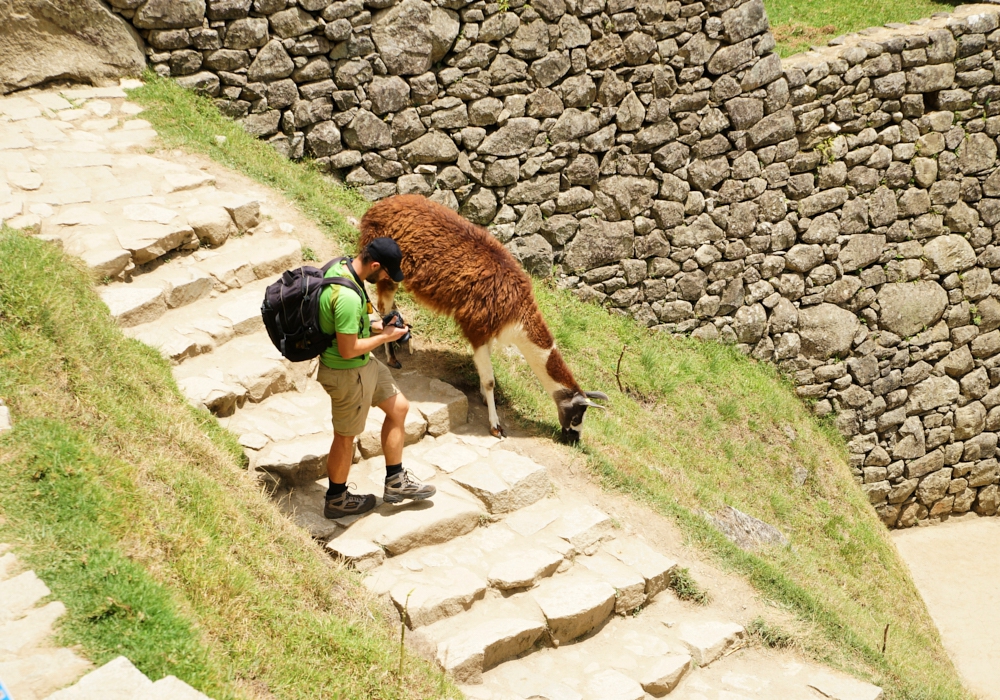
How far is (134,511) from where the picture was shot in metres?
3.57

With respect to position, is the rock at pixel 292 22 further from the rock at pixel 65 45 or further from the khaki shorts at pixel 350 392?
the khaki shorts at pixel 350 392

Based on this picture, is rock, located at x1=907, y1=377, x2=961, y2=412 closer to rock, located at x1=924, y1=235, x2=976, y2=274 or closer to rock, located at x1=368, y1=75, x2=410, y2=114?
rock, located at x1=924, y1=235, x2=976, y2=274

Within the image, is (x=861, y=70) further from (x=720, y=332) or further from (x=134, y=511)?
(x=134, y=511)

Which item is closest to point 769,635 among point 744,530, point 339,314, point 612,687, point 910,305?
point 612,687

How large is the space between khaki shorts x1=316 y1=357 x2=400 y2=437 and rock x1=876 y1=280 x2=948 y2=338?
7.32m

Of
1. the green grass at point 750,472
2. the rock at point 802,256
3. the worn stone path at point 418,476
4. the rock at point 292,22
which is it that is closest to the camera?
the worn stone path at point 418,476

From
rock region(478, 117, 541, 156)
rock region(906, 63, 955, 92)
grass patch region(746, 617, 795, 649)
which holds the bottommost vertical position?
grass patch region(746, 617, 795, 649)

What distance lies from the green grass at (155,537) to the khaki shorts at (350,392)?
572 millimetres

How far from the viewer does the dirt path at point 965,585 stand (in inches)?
317

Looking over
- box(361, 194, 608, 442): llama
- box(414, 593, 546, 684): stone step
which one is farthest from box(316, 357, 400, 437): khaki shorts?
box(361, 194, 608, 442): llama

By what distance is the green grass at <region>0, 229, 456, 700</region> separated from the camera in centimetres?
309

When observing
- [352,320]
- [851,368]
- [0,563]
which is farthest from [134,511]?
[851,368]

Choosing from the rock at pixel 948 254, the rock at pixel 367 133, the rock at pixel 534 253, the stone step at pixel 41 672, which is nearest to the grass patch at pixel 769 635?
the stone step at pixel 41 672

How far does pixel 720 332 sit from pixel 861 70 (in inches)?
122
